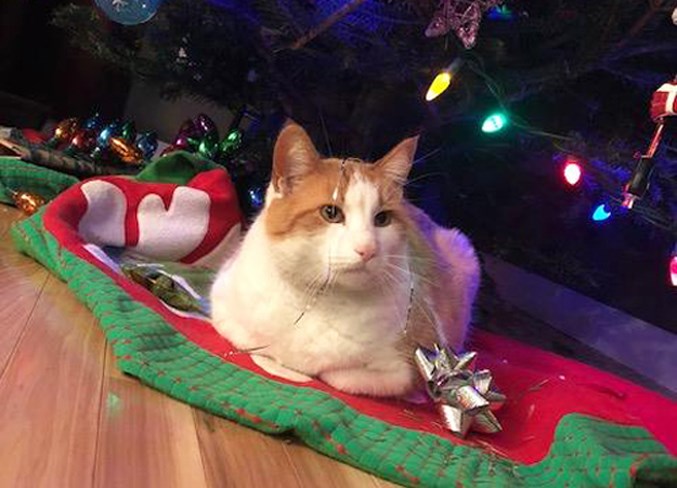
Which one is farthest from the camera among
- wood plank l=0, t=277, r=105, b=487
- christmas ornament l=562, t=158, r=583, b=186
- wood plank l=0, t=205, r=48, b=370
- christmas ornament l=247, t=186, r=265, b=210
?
christmas ornament l=247, t=186, r=265, b=210

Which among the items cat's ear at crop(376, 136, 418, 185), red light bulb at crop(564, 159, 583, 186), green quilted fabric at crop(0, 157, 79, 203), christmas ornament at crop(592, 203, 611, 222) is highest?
christmas ornament at crop(592, 203, 611, 222)

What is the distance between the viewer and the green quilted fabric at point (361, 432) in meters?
0.77

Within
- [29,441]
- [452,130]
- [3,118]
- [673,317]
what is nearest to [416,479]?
[29,441]

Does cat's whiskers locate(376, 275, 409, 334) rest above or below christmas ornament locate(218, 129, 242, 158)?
below

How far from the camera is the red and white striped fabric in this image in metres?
1.06

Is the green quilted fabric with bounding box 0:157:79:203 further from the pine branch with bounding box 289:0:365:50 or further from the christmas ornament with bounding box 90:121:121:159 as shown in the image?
the pine branch with bounding box 289:0:365:50

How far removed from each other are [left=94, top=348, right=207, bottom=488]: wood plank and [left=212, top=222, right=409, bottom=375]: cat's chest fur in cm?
21

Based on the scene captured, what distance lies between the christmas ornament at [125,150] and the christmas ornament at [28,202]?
0.37 meters

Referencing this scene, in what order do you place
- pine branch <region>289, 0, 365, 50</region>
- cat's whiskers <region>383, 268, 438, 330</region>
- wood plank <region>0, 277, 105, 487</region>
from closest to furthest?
wood plank <region>0, 277, 105, 487</region>
cat's whiskers <region>383, 268, 438, 330</region>
pine branch <region>289, 0, 365, 50</region>

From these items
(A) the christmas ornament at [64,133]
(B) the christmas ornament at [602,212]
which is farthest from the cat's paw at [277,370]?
(A) the christmas ornament at [64,133]

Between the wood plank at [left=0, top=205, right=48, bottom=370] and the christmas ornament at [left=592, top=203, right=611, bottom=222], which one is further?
the christmas ornament at [left=592, top=203, right=611, bottom=222]

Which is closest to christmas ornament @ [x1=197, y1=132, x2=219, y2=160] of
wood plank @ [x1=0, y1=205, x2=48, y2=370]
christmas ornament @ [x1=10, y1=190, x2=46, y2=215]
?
christmas ornament @ [x1=10, y1=190, x2=46, y2=215]

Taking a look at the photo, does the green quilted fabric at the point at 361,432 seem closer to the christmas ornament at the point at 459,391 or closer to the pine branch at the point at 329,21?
the christmas ornament at the point at 459,391

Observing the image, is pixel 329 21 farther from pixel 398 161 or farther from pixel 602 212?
pixel 602 212
